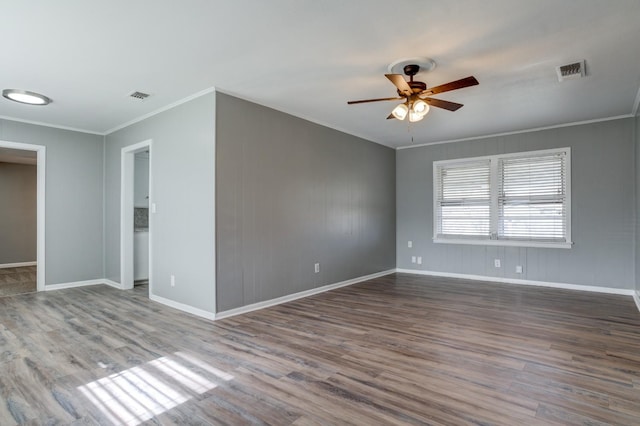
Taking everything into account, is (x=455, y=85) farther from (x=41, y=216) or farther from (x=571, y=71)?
(x=41, y=216)

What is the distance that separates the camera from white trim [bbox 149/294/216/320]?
3.91 meters

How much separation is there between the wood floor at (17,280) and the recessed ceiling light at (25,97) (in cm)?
287

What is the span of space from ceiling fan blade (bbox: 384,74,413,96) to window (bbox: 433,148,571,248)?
3.68 meters

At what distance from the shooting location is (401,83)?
3037 millimetres

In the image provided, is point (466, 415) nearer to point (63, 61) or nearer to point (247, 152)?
point (247, 152)

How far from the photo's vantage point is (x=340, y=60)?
3223 millimetres

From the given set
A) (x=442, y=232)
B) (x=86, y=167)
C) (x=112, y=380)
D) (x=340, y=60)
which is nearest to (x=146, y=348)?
(x=112, y=380)

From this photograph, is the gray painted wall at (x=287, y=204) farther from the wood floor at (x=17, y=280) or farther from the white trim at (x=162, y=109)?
the wood floor at (x=17, y=280)

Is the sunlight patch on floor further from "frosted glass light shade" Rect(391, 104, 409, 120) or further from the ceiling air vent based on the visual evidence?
the ceiling air vent

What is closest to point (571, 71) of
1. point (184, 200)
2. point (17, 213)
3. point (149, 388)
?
point (184, 200)

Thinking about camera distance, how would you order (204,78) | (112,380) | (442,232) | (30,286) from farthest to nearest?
1. (442,232)
2. (30,286)
3. (204,78)
4. (112,380)

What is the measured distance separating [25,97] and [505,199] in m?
6.95

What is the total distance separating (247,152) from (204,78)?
954mm

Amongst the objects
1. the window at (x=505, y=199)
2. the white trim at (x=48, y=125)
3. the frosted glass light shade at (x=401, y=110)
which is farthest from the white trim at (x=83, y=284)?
the window at (x=505, y=199)
